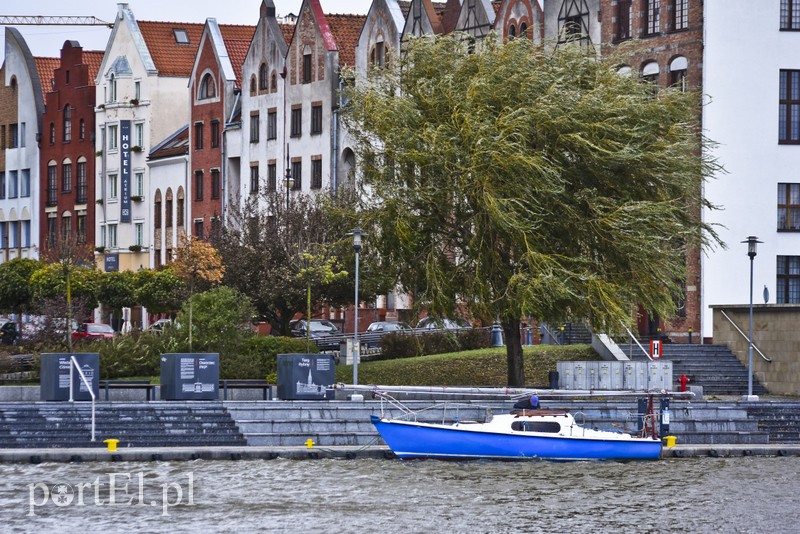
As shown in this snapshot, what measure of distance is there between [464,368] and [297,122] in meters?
32.8

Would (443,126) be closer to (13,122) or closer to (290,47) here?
(290,47)

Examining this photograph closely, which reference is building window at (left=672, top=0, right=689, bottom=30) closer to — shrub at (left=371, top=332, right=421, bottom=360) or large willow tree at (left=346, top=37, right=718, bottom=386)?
large willow tree at (left=346, top=37, right=718, bottom=386)

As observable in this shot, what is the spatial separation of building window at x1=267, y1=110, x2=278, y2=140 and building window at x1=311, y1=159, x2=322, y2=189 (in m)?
4.15

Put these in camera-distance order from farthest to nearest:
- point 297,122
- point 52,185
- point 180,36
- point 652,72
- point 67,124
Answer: point 52,185
point 67,124
point 180,36
point 297,122
point 652,72

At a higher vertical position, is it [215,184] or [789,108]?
[789,108]

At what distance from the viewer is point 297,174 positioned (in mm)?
93062

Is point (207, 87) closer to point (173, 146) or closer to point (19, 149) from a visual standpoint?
point (173, 146)

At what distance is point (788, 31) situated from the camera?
233 ft

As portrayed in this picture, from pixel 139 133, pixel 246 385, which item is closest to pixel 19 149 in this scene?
pixel 139 133

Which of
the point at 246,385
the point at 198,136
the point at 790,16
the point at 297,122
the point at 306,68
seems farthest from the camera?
the point at 198,136

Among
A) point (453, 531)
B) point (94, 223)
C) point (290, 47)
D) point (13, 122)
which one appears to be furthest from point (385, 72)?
point (13, 122)

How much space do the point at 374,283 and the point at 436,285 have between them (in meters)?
4.80

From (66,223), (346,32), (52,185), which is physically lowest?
(66,223)

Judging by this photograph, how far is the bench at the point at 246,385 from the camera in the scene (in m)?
52.9
